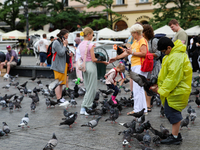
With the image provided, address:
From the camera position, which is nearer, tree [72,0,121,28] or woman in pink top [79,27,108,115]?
woman in pink top [79,27,108,115]

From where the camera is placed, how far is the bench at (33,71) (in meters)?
14.0

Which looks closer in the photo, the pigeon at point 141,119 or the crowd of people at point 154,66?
the crowd of people at point 154,66

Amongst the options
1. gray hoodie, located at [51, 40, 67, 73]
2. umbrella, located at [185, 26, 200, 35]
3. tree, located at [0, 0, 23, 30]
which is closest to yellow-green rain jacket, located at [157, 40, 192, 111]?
gray hoodie, located at [51, 40, 67, 73]

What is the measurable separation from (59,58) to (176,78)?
4.31 m

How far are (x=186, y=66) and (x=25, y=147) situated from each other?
8.54ft

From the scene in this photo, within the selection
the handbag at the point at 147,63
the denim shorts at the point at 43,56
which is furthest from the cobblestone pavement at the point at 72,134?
the denim shorts at the point at 43,56

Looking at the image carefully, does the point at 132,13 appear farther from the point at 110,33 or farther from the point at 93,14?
the point at 110,33

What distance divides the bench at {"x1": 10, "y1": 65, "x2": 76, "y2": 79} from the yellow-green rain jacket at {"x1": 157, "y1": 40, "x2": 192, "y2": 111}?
9224 millimetres

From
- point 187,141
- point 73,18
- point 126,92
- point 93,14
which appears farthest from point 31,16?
point 187,141

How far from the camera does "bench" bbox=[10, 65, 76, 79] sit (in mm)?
14016

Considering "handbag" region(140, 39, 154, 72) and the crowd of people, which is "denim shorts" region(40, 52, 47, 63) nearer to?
the crowd of people

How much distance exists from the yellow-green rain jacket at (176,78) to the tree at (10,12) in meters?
36.2

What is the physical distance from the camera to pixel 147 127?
506 cm

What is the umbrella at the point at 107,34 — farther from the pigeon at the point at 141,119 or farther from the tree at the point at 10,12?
the pigeon at the point at 141,119
